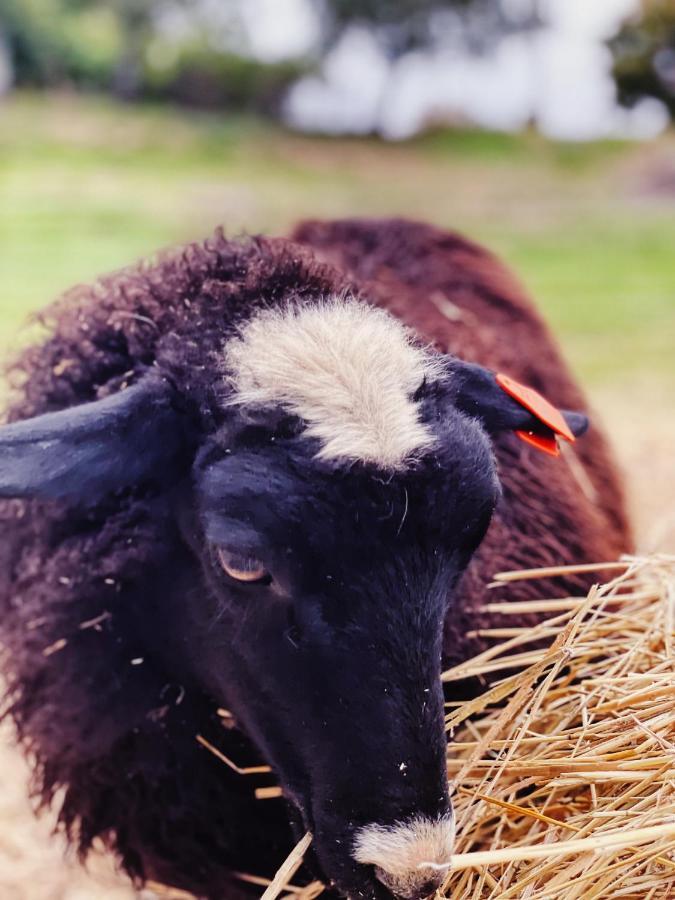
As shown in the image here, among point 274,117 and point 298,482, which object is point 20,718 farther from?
point 274,117

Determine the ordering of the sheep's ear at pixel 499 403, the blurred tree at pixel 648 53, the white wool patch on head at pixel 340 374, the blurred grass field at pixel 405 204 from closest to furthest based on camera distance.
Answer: the white wool patch on head at pixel 340 374 → the sheep's ear at pixel 499 403 → the blurred grass field at pixel 405 204 → the blurred tree at pixel 648 53

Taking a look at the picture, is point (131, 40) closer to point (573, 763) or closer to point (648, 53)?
point (648, 53)

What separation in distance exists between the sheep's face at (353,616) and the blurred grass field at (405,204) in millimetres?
4458

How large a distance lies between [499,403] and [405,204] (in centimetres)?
2453

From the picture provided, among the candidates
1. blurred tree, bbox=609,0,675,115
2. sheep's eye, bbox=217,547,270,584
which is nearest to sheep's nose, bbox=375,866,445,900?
sheep's eye, bbox=217,547,270,584

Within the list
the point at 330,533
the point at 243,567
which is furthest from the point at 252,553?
the point at 330,533

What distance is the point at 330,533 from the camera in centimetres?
202

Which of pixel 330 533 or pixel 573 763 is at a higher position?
pixel 330 533

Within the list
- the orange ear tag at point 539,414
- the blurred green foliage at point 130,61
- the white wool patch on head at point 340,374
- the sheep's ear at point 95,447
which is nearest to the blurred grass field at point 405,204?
the blurred green foliage at point 130,61

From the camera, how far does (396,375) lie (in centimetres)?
224

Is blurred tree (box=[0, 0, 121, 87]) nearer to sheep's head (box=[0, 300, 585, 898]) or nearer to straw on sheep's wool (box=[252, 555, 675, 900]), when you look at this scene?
sheep's head (box=[0, 300, 585, 898])

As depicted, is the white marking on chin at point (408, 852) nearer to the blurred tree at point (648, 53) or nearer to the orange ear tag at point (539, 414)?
the orange ear tag at point (539, 414)

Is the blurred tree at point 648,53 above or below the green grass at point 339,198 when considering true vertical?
above

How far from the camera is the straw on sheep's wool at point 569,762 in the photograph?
2.16 meters
